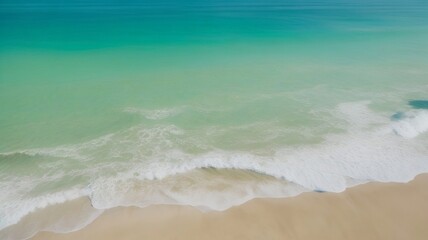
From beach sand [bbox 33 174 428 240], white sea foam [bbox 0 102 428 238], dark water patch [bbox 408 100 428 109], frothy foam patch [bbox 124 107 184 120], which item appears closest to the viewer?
beach sand [bbox 33 174 428 240]

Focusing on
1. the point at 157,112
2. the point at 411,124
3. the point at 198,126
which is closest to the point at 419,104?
the point at 411,124

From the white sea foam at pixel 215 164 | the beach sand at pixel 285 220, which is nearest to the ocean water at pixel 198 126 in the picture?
the white sea foam at pixel 215 164

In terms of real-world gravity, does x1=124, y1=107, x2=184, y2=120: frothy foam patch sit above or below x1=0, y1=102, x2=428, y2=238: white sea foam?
above

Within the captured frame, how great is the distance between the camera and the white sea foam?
8.61 meters

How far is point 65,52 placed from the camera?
86.0 feet

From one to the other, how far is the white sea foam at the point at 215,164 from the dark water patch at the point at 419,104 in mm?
1868

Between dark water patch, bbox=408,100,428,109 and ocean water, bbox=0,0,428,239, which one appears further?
Answer: dark water patch, bbox=408,100,428,109

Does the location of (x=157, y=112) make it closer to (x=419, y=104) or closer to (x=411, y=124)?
(x=411, y=124)

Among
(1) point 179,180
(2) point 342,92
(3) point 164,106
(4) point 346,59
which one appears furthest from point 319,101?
(4) point 346,59

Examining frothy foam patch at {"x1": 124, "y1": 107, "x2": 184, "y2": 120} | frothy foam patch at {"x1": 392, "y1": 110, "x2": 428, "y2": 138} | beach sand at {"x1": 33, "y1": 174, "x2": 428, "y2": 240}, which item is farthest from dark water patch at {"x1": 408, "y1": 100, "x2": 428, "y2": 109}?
frothy foam patch at {"x1": 124, "y1": 107, "x2": 184, "y2": 120}

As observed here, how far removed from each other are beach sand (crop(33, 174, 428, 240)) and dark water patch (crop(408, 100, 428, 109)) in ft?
24.5

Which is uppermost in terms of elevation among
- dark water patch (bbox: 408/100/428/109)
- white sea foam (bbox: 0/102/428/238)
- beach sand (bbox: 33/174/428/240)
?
dark water patch (bbox: 408/100/428/109)

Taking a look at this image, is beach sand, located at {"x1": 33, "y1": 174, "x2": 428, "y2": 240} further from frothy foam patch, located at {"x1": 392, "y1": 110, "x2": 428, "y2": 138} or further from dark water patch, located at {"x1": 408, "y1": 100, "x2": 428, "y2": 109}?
dark water patch, located at {"x1": 408, "y1": 100, "x2": 428, "y2": 109}

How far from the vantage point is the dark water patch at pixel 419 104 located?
47.3 feet
